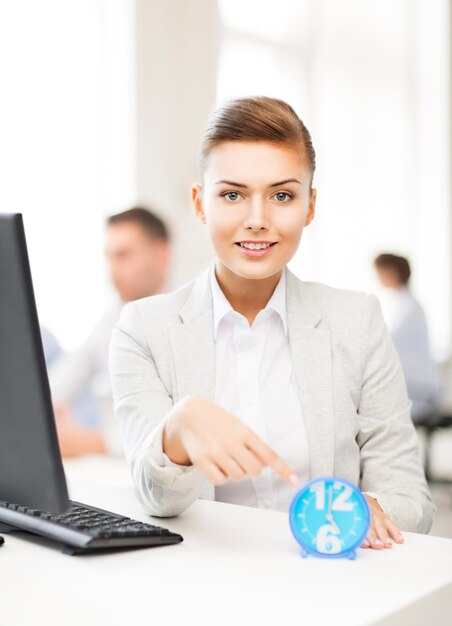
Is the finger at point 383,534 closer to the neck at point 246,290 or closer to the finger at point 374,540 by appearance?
the finger at point 374,540

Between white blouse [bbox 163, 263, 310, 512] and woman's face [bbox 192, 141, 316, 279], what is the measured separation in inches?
5.2

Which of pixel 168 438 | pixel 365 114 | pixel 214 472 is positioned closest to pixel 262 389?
pixel 168 438

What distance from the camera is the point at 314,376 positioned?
1.56 metres

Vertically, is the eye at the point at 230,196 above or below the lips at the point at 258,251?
above

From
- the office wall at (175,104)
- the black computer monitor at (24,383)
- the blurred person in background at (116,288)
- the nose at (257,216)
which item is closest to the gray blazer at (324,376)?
the nose at (257,216)

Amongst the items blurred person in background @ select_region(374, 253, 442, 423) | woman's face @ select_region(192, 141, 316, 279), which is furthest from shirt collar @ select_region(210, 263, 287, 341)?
blurred person in background @ select_region(374, 253, 442, 423)

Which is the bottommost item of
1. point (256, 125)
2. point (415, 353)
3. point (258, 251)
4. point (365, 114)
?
point (415, 353)

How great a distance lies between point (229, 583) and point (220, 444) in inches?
6.3

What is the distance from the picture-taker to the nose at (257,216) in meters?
1.46

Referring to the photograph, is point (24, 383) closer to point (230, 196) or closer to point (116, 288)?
point (230, 196)

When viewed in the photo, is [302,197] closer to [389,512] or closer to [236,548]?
[389,512]

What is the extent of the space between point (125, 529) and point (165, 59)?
4.20 metres

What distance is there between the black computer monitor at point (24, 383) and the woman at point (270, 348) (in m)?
0.41

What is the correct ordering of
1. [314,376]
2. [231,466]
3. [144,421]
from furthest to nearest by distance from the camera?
[314,376], [144,421], [231,466]
